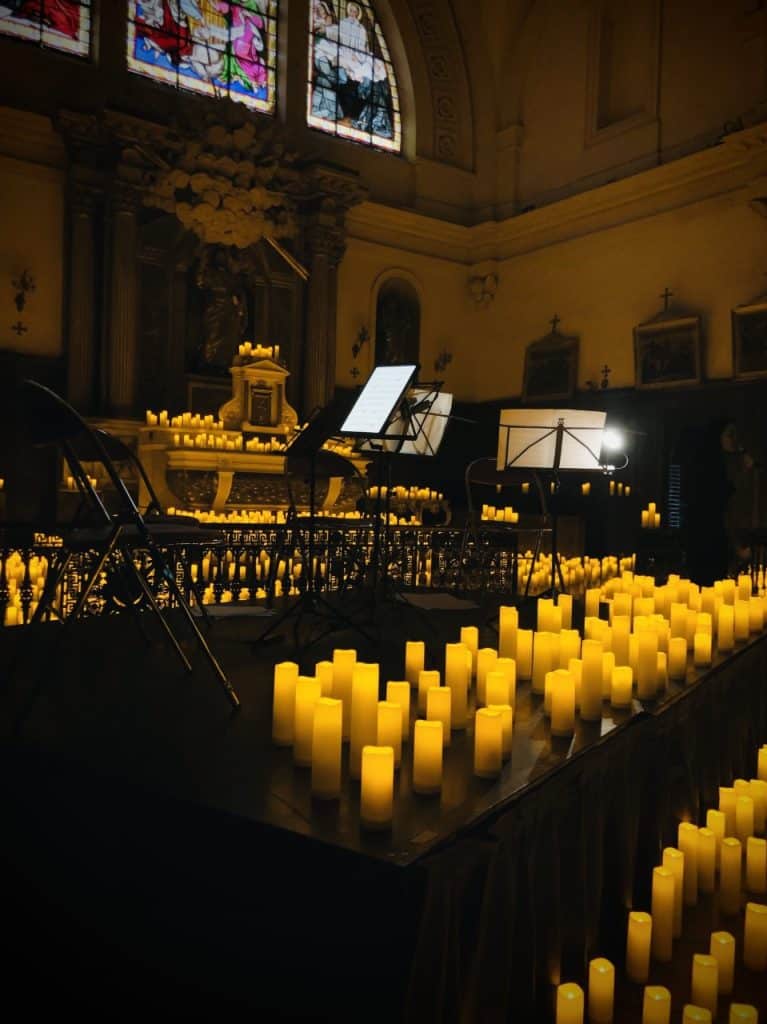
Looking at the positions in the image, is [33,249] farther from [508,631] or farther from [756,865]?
[756,865]

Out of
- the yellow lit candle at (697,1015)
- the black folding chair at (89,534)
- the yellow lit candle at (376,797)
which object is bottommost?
the yellow lit candle at (697,1015)

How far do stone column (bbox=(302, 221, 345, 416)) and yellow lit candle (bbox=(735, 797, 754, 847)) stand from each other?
1027cm

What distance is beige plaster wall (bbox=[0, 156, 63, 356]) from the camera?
10516mm

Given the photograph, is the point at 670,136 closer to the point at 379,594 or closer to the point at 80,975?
the point at 379,594

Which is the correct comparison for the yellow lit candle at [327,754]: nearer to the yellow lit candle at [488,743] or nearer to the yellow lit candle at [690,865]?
the yellow lit candle at [488,743]

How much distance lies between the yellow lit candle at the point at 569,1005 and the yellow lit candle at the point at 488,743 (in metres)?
0.54

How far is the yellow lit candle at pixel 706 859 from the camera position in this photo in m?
2.75

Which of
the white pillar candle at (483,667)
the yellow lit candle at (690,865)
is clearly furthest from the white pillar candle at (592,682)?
the yellow lit candle at (690,865)

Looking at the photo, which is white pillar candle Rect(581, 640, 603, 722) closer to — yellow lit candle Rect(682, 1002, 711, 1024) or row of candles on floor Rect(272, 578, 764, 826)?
row of candles on floor Rect(272, 578, 764, 826)

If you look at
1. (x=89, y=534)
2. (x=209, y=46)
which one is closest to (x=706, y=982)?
(x=89, y=534)

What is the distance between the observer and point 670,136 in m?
12.1

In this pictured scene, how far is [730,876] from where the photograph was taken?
271cm

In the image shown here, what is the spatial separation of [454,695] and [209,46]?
12514mm

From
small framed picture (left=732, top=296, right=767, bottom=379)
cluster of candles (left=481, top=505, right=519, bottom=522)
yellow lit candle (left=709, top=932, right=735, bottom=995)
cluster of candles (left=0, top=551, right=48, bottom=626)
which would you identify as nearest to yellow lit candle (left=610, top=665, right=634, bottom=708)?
yellow lit candle (left=709, top=932, right=735, bottom=995)
